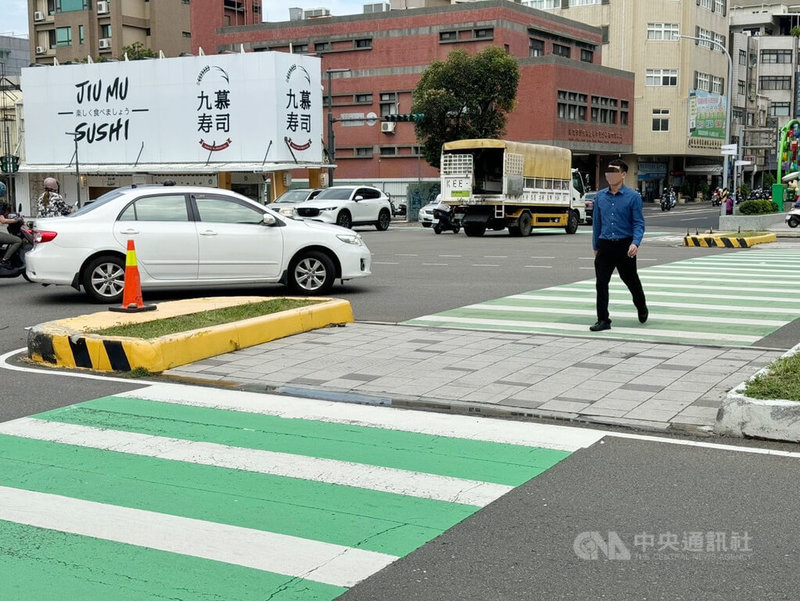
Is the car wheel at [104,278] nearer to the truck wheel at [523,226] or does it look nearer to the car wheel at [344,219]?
the truck wheel at [523,226]

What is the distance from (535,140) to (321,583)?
6396 centimetres

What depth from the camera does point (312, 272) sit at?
1425cm

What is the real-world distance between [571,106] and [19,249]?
189ft

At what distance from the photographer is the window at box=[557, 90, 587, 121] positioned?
6731 cm

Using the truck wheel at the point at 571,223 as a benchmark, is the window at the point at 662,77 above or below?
above

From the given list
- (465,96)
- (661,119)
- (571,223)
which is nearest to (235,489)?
(571,223)

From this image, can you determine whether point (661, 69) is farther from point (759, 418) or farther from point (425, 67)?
point (759, 418)

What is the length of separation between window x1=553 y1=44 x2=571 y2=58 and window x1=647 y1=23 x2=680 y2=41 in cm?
1051

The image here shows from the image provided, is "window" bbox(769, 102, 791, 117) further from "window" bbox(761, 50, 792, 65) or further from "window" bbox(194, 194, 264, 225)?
"window" bbox(194, 194, 264, 225)

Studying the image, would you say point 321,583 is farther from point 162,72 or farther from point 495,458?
point 162,72

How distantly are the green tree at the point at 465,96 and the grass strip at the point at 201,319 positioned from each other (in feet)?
143

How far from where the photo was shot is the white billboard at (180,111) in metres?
46.0

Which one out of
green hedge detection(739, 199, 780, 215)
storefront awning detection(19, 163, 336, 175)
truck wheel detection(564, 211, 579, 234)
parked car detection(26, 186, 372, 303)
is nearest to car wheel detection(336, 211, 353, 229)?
truck wheel detection(564, 211, 579, 234)

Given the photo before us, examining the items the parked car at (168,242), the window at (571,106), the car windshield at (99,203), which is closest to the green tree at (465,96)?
the window at (571,106)
